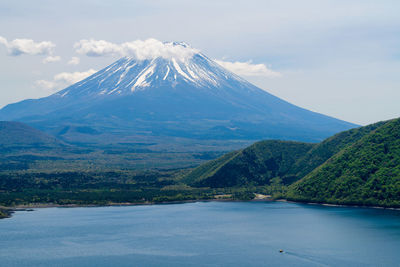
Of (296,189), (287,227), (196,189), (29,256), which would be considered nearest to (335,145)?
(296,189)

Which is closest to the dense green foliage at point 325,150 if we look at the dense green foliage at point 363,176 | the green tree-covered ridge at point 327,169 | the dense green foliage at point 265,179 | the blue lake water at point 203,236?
the green tree-covered ridge at point 327,169

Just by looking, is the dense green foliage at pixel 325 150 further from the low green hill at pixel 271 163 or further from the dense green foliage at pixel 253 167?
the dense green foliage at pixel 253 167

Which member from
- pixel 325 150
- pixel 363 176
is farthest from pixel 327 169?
pixel 325 150

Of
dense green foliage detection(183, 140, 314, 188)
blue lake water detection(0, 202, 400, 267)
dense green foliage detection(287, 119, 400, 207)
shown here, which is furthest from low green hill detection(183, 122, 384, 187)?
blue lake water detection(0, 202, 400, 267)

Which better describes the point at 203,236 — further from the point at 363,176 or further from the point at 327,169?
the point at 327,169

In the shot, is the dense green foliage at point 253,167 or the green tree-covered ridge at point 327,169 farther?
the dense green foliage at point 253,167

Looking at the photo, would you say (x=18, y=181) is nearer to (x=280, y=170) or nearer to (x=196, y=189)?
(x=196, y=189)
